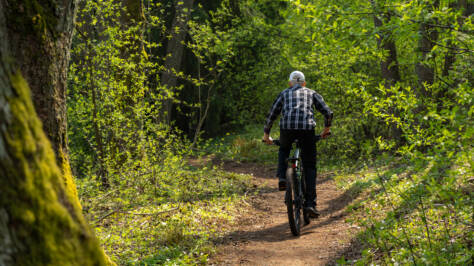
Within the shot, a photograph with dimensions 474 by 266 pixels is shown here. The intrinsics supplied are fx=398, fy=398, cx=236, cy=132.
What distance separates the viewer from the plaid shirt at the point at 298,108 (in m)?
6.02

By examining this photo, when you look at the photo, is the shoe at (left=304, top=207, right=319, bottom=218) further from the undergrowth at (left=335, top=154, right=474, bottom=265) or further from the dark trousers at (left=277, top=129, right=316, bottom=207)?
the undergrowth at (left=335, top=154, right=474, bottom=265)

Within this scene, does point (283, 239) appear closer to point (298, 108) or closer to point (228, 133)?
point (298, 108)

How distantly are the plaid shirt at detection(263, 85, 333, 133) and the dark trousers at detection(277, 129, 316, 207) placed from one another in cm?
13

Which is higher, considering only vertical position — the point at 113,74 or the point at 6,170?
the point at 113,74

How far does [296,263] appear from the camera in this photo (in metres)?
4.99

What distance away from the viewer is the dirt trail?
16.9ft

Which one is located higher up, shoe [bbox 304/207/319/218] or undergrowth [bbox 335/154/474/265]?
undergrowth [bbox 335/154/474/265]

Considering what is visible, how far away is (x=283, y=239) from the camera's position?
6.00 metres

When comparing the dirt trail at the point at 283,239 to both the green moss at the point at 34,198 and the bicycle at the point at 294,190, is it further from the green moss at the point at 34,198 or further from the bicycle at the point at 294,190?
the green moss at the point at 34,198

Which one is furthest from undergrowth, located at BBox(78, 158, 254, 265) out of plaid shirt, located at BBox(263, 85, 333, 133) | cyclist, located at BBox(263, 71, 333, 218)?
plaid shirt, located at BBox(263, 85, 333, 133)

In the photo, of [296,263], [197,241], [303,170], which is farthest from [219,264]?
[303,170]

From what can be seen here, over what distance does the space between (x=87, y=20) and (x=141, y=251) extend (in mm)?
4682

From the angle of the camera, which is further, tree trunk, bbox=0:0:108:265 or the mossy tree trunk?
the mossy tree trunk

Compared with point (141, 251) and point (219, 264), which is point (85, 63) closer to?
point (141, 251)
